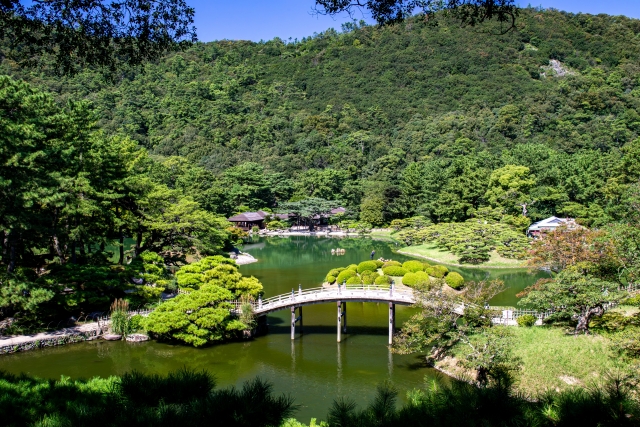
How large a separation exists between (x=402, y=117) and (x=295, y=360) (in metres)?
81.4

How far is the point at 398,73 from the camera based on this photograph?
112438 millimetres

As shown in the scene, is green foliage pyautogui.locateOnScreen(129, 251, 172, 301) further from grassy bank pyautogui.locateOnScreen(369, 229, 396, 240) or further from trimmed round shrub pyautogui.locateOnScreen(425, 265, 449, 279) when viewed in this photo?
grassy bank pyautogui.locateOnScreen(369, 229, 396, 240)

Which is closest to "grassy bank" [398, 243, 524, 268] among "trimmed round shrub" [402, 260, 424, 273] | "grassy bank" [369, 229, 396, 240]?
"trimmed round shrub" [402, 260, 424, 273]

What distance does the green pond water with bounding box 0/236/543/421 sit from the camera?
633 inches

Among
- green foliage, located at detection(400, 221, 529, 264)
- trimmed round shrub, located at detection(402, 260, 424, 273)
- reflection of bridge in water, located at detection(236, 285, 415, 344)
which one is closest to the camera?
reflection of bridge in water, located at detection(236, 285, 415, 344)

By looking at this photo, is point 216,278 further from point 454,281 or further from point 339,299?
point 454,281

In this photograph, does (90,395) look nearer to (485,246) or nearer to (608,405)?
(608,405)

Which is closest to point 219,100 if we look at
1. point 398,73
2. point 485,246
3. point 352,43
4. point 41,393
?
point 398,73

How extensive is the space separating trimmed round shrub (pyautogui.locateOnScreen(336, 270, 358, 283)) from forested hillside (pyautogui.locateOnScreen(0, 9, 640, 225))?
1757 centimetres

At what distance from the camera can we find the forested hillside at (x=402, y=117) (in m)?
46.7

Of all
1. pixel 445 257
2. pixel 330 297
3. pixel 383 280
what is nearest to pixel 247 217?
pixel 445 257

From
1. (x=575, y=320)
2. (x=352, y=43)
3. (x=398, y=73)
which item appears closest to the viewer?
(x=575, y=320)

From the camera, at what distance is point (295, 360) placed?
60.6ft

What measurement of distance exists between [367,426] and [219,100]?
99705mm
